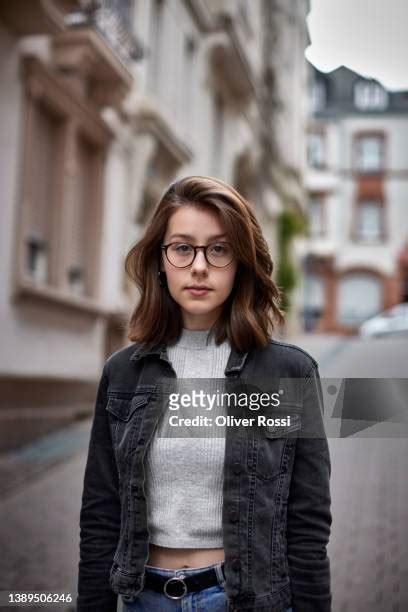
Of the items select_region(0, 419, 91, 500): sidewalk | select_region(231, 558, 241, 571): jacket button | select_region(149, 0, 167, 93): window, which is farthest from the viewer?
select_region(0, 419, 91, 500): sidewalk

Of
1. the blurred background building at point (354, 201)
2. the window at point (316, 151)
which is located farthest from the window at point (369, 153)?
the window at point (316, 151)

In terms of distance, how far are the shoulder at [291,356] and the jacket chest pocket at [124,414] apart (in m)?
0.20

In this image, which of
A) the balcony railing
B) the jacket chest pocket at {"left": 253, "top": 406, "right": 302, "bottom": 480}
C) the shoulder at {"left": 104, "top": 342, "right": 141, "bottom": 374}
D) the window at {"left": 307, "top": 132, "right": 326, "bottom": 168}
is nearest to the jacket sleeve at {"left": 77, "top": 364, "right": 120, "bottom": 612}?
the shoulder at {"left": 104, "top": 342, "right": 141, "bottom": 374}

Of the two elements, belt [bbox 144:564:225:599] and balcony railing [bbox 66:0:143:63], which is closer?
belt [bbox 144:564:225:599]

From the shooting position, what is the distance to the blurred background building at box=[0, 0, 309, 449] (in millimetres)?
1936

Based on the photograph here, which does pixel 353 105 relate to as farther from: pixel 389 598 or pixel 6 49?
pixel 6 49

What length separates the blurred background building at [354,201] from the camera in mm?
1569

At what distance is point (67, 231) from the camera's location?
13.4 feet

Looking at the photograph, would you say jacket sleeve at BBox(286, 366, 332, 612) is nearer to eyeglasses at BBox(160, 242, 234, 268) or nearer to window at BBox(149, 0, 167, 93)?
eyeglasses at BBox(160, 242, 234, 268)

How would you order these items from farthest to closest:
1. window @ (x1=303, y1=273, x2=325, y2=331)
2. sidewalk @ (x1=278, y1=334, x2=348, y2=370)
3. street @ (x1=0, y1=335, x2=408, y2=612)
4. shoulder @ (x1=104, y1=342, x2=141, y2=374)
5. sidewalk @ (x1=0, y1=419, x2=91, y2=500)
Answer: sidewalk @ (x1=0, y1=419, x2=91, y2=500)
window @ (x1=303, y1=273, x2=325, y2=331)
sidewalk @ (x1=278, y1=334, x2=348, y2=370)
street @ (x1=0, y1=335, x2=408, y2=612)
shoulder @ (x1=104, y1=342, x2=141, y2=374)

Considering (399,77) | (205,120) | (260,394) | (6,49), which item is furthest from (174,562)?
(6,49)

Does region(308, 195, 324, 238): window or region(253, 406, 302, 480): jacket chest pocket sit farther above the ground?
region(308, 195, 324, 238): window

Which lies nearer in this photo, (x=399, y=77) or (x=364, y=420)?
(x=364, y=420)

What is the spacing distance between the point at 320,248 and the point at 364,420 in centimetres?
81
